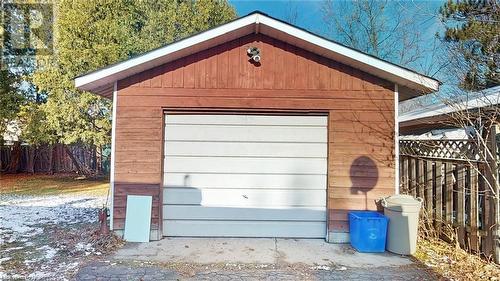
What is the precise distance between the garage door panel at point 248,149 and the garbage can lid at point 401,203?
125cm

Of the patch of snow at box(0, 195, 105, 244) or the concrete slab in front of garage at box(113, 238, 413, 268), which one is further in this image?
the patch of snow at box(0, 195, 105, 244)

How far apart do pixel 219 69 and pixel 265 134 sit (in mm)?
1332

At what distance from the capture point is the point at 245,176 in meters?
5.86

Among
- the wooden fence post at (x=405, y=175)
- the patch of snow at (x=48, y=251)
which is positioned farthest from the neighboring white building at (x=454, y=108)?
the patch of snow at (x=48, y=251)

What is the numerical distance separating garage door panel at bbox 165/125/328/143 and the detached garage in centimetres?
2

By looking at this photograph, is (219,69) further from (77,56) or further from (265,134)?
(77,56)

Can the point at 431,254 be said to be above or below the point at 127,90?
below

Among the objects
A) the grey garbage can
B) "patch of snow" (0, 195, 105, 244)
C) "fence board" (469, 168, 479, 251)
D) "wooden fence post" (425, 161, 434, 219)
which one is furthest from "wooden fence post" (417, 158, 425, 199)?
"patch of snow" (0, 195, 105, 244)

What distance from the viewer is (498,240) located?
4.33 m

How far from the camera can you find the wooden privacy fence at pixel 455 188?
180 inches

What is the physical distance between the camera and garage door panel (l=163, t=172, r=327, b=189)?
582cm

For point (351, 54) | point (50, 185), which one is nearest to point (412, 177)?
point (351, 54)

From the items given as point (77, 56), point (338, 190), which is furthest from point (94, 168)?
point (338, 190)

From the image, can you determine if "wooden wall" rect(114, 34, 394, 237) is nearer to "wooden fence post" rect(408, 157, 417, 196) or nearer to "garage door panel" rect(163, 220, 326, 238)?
"garage door panel" rect(163, 220, 326, 238)
